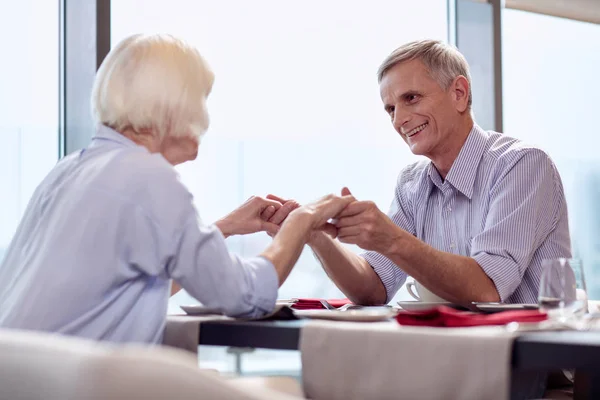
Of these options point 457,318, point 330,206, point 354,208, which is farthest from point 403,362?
point 354,208

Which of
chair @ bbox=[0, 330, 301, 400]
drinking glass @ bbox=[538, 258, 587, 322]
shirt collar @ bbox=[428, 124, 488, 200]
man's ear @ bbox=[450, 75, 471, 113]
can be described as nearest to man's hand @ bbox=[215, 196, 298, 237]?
shirt collar @ bbox=[428, 124, 488, 200]

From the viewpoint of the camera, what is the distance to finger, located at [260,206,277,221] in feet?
7.98

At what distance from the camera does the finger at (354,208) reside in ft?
7.27

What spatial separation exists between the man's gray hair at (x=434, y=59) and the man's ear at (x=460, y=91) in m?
0.02

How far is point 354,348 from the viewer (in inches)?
57.6

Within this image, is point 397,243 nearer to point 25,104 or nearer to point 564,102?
point 25,104

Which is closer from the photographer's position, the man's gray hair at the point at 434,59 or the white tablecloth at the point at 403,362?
the white tablecloth at the point at 403,362

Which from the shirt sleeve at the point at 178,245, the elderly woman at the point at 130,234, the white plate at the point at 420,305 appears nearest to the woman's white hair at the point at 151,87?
the elderly woman at the point at 130,234

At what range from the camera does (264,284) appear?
5.55ft

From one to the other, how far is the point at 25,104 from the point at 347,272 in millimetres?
1465

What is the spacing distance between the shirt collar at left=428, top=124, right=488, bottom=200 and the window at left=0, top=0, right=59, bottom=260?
5.19 ft

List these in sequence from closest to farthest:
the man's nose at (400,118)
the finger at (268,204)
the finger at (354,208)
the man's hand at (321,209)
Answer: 1. the man's hand at (321,209)
2. the finger at (354,208)
3. the finger at (268,204)
4. the man's nose at (400,118)

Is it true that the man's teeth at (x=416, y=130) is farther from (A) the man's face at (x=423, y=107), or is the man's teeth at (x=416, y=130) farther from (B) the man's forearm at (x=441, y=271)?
(B) the man's forearm at (x=441, y=271)

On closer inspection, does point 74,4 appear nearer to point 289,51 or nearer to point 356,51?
point 289,51
